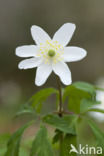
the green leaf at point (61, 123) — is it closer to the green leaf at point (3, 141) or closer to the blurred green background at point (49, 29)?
the green leaf at point (3, 141)

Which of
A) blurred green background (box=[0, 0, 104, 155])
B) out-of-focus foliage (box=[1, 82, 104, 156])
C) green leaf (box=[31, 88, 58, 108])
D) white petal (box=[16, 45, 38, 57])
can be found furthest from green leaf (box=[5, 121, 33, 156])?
blurred green background (box=[0, 0, 104, 155])

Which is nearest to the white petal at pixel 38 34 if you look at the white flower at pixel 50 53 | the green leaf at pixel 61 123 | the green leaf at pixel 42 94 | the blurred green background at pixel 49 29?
the white flower at pixel 50 53

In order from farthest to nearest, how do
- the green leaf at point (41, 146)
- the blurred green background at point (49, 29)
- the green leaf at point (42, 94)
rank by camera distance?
the blurred green background at point (49, 29) → the green leaf at point (42, 94) → the green leaf at point (41, 146)

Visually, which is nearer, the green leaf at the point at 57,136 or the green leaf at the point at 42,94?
the green leaf at the point at 57,136

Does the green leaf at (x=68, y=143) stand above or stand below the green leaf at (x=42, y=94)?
below

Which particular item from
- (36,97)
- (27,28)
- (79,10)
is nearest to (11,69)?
(27,28)

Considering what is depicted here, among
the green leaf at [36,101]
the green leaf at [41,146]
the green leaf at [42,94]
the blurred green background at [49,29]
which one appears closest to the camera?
the green leaf at [41,146]

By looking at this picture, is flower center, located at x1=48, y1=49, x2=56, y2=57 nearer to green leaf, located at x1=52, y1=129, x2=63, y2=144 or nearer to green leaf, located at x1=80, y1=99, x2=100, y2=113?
green leaf, located at x1=80, y1=99, x2=100, y2=113
